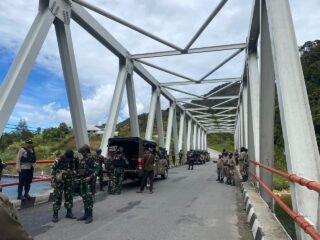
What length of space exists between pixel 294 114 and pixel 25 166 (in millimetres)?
6820

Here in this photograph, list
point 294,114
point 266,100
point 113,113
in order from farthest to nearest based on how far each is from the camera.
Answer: point 113,113, point 266,100, point 294,114

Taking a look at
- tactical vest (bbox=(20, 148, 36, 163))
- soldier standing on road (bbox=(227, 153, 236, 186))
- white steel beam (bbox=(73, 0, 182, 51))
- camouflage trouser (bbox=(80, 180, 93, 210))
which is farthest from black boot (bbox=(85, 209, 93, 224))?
soldier standing on road (bbox=(227, 153, 236, 186))

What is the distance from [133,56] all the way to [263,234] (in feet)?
51.5

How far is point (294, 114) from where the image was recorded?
532 cm

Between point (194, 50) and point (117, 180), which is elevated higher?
point (194, 50)

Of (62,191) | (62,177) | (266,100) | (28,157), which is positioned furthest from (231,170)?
(62,177)

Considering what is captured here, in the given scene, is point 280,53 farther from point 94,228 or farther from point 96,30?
point 96,30

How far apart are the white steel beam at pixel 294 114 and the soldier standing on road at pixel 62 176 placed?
444cm

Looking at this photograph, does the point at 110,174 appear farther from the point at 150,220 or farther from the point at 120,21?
the point at 120,21

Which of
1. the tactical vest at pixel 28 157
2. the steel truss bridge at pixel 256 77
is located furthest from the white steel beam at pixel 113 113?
the tactical vest at pixel 28 157

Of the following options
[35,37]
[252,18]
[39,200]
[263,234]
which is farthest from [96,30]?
[263,234]

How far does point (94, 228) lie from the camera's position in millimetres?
6812

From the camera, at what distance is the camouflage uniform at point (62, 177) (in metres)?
7.51

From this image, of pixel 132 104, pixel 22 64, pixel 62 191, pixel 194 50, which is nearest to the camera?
pixel 62 191
